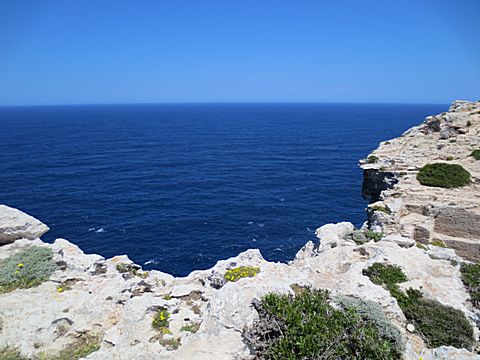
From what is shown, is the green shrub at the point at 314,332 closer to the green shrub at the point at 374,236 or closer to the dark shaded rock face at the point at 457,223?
the green shrub at the point at 374,236

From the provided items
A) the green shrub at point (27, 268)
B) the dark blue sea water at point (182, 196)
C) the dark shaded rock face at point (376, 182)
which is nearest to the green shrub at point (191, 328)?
the green shrub at point (27, 268)

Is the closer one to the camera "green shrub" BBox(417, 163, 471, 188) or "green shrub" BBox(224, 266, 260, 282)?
"green shrub" BBox(224, 266, 260, 282)

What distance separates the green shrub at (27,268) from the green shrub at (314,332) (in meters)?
11.3

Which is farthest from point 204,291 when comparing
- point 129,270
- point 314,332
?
point 314,332

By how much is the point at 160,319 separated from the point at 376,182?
96.7 ft

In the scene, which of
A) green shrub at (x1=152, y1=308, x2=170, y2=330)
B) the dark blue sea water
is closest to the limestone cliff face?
green shrub at (x1=152, y1=308, x2=170, y2=330)

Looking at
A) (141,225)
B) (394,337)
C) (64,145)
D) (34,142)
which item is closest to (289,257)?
(141,225)

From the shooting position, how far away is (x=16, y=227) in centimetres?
1814

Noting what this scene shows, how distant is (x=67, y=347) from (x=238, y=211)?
4482 centimetres

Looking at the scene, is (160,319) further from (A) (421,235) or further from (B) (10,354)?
(A) (421,235)

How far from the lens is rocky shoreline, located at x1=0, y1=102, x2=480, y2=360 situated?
34.6ft

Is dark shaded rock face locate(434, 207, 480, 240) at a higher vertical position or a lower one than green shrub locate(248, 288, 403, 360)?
lower

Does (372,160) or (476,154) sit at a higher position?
(476,154)

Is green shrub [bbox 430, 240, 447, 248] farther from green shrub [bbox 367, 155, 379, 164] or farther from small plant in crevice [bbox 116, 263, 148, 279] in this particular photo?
small plant in crevice [bbox 116, 263, 148, 279]
